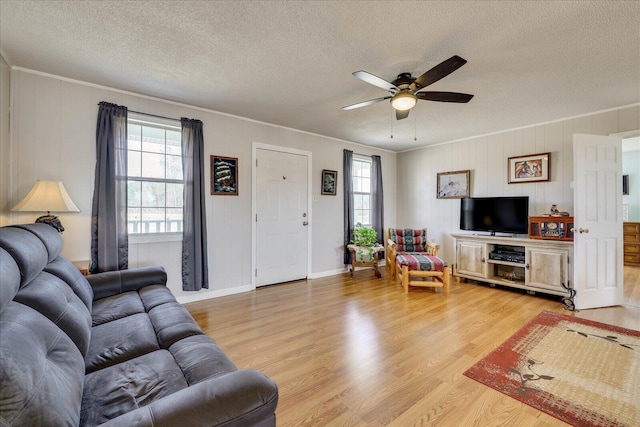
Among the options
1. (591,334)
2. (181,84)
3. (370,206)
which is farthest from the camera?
(370,206)

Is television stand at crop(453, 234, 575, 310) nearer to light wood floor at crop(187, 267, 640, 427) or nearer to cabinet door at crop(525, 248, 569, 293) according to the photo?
cabinet door at crop(525, 248, 569, 293)

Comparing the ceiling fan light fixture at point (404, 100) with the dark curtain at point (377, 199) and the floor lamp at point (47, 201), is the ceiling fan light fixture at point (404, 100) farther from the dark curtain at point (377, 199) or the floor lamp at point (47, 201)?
the floor lamp at point (47, 201)

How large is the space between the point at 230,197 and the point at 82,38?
2.11m

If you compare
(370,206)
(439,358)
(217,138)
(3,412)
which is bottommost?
(439,358)

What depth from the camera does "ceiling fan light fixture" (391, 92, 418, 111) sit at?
2.45m

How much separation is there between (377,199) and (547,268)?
2.76 meters

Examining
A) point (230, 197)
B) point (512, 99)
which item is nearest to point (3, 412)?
point (230, 197)

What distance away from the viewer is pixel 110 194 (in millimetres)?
2895

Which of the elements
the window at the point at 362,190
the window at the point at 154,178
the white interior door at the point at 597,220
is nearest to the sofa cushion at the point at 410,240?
the window at the point at 362,190

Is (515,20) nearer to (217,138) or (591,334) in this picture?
(591,334)

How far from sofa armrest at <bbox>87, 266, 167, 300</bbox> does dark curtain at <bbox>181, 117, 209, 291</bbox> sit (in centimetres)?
80

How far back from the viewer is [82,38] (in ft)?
6.89

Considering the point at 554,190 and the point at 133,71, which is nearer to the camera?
the point at 133,71

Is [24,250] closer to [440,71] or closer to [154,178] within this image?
[154,178]
